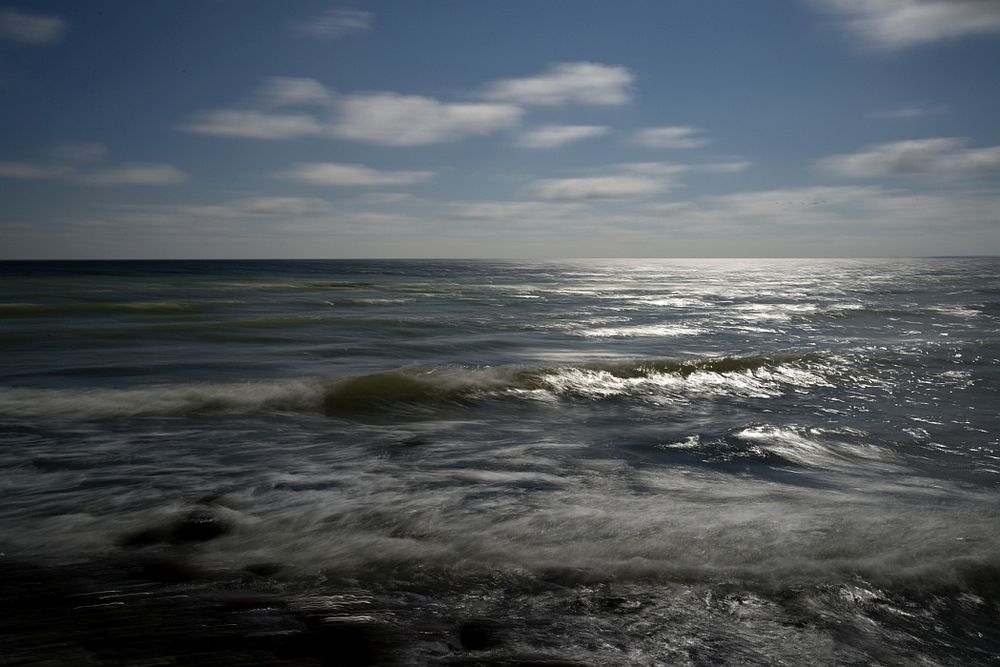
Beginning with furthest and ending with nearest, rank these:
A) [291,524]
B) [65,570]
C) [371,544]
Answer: [291,524]
[371,544]
[65,570]

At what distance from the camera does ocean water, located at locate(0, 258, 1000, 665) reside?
3.13 m

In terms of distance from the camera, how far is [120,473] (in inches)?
235

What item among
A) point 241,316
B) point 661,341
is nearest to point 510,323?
point 661,341

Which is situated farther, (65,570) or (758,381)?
(758,381)

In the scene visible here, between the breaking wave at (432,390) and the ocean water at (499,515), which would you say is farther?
the breaking wave at (432,390)

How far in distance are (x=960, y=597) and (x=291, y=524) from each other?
4.04m

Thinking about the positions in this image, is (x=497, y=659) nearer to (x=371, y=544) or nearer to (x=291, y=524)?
(x=371, y=544)

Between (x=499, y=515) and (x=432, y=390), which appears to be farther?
(x=432, y=390)

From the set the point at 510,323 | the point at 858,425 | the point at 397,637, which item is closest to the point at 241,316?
the point at 510,323

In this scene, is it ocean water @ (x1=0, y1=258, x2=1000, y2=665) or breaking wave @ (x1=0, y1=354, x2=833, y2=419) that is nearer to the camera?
ocean water @ (x1=0, y1=258, x2=1000, y2=665)

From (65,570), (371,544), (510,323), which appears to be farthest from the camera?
(510,323)

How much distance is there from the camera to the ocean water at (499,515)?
10.3ft

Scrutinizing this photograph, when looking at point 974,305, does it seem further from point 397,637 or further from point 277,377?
point 397,637

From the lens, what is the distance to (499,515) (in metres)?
4.90
